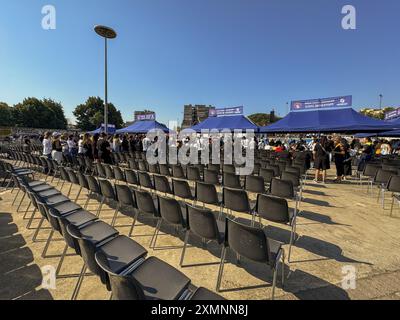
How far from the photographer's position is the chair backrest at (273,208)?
317 cm

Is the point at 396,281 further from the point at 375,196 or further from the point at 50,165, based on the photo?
the point at 50,165

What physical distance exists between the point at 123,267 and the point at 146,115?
16.8 meters

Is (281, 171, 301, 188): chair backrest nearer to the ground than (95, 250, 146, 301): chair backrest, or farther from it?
farther from it

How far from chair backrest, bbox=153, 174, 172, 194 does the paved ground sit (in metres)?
0.95

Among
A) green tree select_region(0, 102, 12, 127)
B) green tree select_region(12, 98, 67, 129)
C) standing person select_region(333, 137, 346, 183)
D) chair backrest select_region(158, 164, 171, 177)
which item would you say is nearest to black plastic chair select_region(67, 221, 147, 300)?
chair backrest select_region(158, 164, 171, 177)

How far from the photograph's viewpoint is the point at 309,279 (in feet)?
8.78

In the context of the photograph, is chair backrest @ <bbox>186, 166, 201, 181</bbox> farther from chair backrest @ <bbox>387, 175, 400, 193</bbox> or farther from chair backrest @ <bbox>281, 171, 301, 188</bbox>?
chair backrest @ <bbox>387, 175, 400, 193</bbox>

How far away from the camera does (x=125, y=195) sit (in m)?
3.95

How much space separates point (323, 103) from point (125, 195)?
9.83 metres

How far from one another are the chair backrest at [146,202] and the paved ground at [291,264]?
0.53 metres

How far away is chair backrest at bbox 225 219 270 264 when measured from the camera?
2.21 meters

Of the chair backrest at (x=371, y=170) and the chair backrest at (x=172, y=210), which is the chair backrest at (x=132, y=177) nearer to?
the chair backrest at (x=172, y=210)

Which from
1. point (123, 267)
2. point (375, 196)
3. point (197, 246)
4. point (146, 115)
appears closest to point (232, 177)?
point (197, 246)

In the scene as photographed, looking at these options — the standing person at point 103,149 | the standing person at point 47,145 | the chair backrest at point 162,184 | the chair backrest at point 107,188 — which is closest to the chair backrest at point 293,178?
the chair backrest at point 162,184
